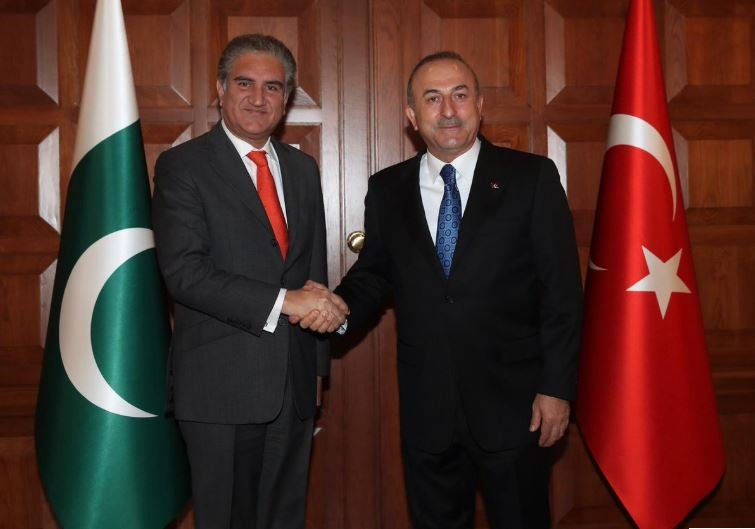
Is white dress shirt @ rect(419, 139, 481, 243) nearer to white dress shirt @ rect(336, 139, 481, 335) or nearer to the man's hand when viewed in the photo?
white dress shirt @ rect(336, 139, 481, 335)

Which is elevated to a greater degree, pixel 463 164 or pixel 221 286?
pixel 463 164

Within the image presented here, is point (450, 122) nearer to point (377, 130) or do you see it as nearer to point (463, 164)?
point (463, 164)

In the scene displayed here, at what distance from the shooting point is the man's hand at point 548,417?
1994mm

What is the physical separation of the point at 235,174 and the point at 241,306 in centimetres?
37

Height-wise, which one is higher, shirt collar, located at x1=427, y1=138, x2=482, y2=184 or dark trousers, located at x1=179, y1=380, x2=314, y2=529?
shirt collar, located at x1=427, y1=138, x2=482, y2=184

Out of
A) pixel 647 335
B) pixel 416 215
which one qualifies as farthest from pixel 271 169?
pixel 647 335

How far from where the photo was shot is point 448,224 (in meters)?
2.08

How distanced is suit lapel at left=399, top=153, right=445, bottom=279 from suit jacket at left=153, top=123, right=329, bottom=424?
1.11ft

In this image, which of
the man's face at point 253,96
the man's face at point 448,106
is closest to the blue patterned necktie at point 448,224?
the man's face at point 448,106

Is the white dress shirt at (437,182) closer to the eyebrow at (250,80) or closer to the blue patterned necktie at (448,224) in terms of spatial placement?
the blue patterned necktie at (448,224)

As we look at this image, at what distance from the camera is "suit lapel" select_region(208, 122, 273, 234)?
6.61 ft

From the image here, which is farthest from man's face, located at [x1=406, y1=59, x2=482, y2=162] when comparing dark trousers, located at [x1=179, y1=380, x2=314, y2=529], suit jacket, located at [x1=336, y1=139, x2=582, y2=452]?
dark trousers, located at [x1=179, y1=380, x2=314, y2=529]

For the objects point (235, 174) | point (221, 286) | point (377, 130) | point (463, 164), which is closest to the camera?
point (221, 286)

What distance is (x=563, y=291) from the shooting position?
2.01 metres
